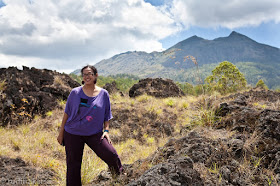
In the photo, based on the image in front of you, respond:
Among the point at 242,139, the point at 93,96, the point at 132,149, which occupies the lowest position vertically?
the point at 132,149

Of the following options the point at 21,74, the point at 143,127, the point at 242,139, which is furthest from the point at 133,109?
the point at 242,139

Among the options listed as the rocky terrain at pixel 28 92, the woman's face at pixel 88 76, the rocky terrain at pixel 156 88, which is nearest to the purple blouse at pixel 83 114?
the woman's face at pixel 88 76

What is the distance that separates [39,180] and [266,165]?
3.91 m

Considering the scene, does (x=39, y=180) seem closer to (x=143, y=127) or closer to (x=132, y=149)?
(x=132, y=149)

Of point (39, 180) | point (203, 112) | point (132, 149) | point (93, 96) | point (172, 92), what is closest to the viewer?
point (93, 96)

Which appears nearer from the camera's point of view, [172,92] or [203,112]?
[203,112]

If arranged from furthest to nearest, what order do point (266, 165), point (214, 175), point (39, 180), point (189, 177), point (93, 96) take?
point (39, 180) → point (93, 96) → point (266, 165) → point (214, 175) → point (189, 177)

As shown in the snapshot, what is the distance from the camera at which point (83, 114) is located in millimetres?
2891

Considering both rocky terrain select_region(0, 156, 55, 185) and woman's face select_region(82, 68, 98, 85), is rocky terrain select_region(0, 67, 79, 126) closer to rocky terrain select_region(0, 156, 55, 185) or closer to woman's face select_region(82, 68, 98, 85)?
rocky terrain select_region(0, 156, 55, 185)

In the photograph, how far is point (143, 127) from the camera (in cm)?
779

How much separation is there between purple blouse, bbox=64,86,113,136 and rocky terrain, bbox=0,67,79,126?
546cm

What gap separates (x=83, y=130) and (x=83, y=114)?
250 mm

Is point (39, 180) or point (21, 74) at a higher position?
point (21, 74)

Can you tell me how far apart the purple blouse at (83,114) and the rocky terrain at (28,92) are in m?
5.46
